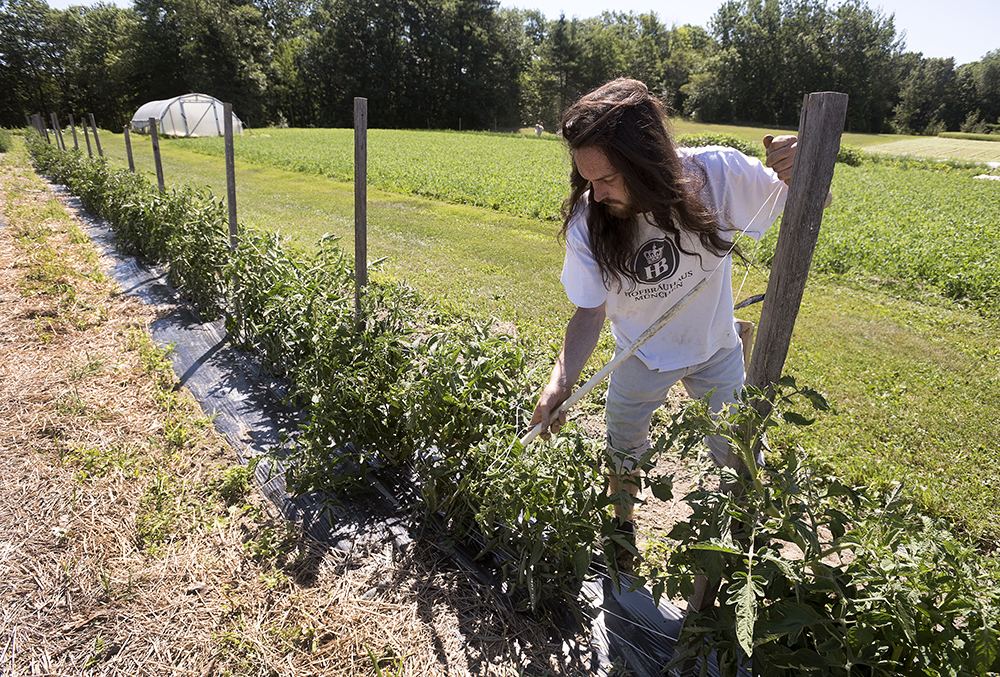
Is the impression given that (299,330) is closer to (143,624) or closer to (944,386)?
(143,624)

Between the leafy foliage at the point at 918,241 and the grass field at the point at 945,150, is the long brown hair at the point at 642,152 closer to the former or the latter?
the leafy foliage at the point at 918,241

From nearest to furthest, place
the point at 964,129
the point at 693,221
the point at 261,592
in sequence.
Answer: the point at 693,221 < the point at 261,592 < the point at 964,129

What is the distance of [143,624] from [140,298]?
13.8 feet

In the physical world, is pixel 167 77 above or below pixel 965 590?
above

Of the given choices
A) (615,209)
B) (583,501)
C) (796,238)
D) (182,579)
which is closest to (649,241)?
(615,209)

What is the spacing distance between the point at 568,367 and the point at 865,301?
597 cm

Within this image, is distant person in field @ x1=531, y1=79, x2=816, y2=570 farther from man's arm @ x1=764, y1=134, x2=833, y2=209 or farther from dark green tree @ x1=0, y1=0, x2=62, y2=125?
dark green tree @ x1=0, y1=0, x2=62, y2=125

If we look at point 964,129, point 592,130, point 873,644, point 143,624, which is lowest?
point 143,624

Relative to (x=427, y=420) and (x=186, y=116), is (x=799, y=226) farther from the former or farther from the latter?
(x=186, y=116)

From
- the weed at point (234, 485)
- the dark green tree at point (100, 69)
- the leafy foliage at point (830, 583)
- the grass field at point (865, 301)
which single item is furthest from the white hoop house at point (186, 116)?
the leafy foliage at point (830, 583)

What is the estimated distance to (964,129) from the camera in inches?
2215

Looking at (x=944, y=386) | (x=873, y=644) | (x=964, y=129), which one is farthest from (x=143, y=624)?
(x=964, y=129)

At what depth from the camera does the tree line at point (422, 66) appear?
48.5 metres

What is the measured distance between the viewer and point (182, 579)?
233 cm
